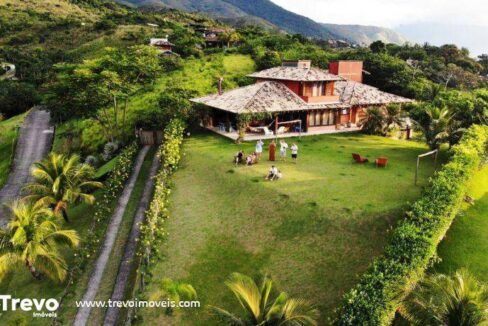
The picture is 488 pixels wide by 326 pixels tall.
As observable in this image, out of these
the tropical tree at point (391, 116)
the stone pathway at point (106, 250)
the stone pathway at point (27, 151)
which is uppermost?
the tropical tree at point (391, 116)

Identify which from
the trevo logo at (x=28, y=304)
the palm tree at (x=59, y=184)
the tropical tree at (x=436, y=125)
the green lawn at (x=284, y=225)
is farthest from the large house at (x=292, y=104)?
the trevo logo at (x=28, y=304)

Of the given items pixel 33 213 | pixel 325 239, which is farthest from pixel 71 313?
pixel 325 239

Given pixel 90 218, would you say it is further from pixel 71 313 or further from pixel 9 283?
pixel 71 313

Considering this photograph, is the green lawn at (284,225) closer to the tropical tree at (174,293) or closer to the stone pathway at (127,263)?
the tropical tree at (174,293)

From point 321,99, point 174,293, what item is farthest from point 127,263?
point 321,99

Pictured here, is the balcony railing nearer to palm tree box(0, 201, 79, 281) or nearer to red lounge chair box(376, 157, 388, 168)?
red lounge chair box(376, 157, 388, 168)

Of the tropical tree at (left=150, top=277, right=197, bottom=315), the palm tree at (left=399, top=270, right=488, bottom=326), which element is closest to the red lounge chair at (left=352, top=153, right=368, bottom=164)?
the tropical tree at (left=150, top=277, right=197, bottom=315)
